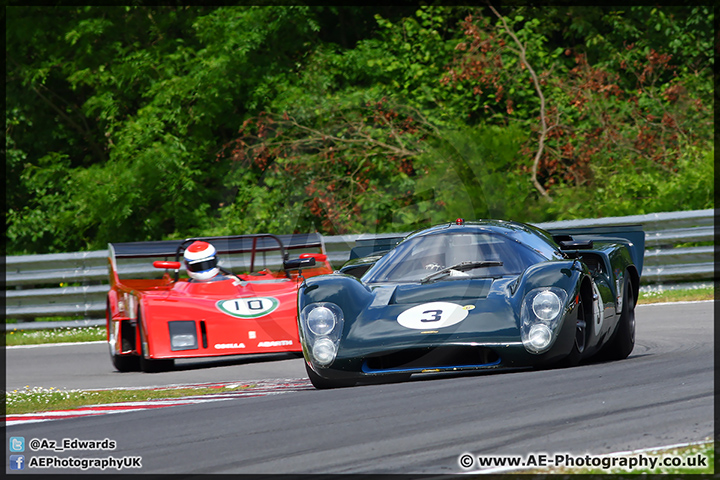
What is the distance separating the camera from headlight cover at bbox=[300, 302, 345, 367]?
5891 millimetres

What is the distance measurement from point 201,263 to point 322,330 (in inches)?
145

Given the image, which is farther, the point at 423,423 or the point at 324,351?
the point at 324,351

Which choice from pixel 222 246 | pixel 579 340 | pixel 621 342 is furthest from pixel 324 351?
pixel 222 246

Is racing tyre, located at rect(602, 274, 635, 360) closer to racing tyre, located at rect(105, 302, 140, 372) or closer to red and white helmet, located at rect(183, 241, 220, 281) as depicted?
red and white helmet, located at rect(183, 241, 220, 281)

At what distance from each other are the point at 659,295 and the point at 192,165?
10.3 meters

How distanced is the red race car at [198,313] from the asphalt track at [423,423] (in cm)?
242

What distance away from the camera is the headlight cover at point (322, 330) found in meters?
5.89

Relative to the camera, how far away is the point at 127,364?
9227 mm

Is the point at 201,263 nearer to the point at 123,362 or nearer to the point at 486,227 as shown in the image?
the point at 123,362

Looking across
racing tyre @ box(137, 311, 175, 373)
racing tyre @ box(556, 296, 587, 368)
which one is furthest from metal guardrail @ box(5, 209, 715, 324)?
racing tyre @ box(556, 296, 587, 368)

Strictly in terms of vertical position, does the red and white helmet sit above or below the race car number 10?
above

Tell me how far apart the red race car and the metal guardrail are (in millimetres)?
3437

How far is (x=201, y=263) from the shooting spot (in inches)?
370

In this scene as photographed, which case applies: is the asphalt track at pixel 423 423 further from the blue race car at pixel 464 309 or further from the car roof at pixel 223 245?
the car roof at pixel 223 245
